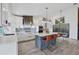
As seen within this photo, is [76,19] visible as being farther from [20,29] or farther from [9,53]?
[20,29]

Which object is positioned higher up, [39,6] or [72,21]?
[39,6]

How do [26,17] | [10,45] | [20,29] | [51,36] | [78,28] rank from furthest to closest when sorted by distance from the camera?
[26,17] < [20,29] < [78,28] < [51,36] < [10,45]

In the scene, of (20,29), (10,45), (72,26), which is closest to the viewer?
(10,45)

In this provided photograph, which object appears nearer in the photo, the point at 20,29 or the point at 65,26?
the point at 65,26

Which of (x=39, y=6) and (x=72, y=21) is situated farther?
(x=72, y=21)

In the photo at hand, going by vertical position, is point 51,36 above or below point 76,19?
below

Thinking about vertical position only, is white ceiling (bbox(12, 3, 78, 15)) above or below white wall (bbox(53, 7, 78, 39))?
above

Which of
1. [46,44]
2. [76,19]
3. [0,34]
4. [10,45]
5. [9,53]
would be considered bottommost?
[46,44]

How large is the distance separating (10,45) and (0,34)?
902mm

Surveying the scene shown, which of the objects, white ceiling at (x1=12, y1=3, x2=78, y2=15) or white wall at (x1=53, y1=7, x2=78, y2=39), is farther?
white wall at (x1=53, y1=7, x2=78, y2=39)

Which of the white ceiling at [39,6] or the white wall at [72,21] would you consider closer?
the white ceiling at [39,6]

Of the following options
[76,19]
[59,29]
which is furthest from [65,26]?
[76,19]

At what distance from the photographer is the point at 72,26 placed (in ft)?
29.1

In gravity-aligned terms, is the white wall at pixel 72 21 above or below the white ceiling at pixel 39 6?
below
